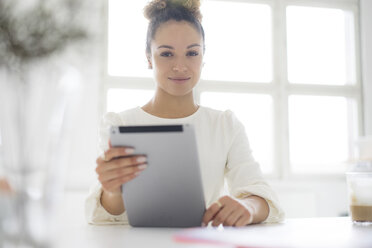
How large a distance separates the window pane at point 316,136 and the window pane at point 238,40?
0.52 m

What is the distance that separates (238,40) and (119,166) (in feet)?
12.3

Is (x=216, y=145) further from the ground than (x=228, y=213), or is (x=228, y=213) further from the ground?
(x=216, y=145)

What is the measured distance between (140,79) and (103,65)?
0.39m

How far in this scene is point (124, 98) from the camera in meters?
4.14

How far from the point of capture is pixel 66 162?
0.47 metres

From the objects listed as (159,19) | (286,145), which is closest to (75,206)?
(286,145)

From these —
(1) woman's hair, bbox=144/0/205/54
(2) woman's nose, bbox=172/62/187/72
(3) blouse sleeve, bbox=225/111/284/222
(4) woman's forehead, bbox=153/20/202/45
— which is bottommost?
(3) blouse sleeve, bbox=225/111/284/222

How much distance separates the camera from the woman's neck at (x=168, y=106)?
1.54 m

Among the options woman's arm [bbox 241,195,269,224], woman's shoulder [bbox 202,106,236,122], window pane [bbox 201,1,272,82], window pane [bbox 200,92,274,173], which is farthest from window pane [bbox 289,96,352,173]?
woman's arm [bbox 241,195,269,224]

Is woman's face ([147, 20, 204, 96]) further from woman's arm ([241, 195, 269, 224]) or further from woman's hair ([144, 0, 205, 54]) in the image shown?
woman's arm ([241, 195, 269, 224])

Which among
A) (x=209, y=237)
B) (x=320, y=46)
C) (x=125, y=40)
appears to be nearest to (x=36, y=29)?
(x=209, y=237)

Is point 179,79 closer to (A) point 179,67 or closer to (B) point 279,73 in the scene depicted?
(A) point 179,67

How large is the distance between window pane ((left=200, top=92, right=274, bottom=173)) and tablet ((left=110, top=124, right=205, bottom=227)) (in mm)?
3367

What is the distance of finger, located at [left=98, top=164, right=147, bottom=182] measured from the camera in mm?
946
